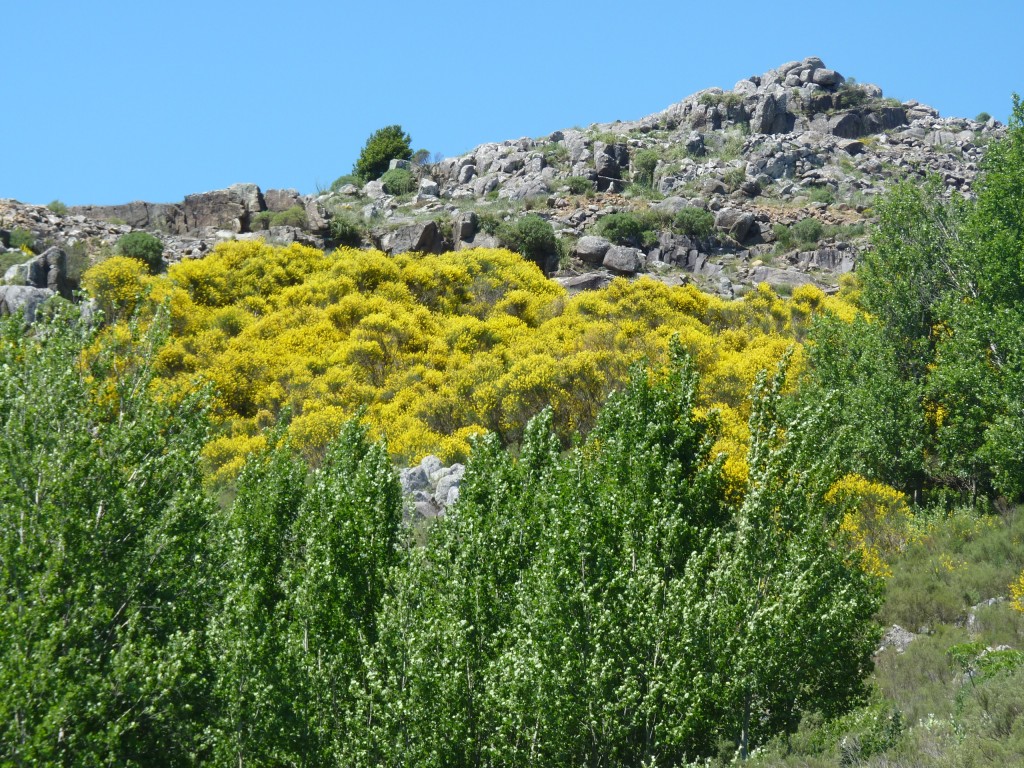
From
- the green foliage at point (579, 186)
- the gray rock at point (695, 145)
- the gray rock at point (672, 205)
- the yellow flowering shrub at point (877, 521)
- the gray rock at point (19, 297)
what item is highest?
the gray rock at point (695, 145)

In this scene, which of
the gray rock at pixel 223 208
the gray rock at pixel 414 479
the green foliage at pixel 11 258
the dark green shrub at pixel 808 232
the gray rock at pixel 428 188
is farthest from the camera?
the gray rock at pixel 428 188

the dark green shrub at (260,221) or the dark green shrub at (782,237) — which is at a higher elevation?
the dark green shrub at (260,221)

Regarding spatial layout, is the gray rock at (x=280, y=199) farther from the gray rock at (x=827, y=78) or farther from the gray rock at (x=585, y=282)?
the gray rock at (x=827, y=78)

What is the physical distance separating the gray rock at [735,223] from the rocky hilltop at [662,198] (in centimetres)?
12

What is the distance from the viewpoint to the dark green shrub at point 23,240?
4000 centimetres

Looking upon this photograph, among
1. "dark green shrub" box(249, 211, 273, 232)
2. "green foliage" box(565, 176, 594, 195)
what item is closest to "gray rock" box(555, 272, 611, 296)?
"dark green shrub" box(249, 211, 273, 232)

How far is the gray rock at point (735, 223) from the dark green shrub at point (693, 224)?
119 centimetres

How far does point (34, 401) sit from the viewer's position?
38.0 ft

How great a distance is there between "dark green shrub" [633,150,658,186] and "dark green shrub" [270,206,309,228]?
2511 centimetres

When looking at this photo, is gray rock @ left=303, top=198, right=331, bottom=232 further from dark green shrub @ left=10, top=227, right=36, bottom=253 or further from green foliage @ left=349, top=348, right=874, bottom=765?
green foliage @ left=349, top=348, right=874, bottom=765

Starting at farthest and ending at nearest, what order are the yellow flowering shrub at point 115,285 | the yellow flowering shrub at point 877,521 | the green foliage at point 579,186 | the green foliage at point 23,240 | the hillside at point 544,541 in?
the green foliage at point 579,186 < the green foliage at point 23,240 < the yellow flowering shrub at point 115,285 < the yellow flowering shrub at point 877,521 < the hillside at point 544,541

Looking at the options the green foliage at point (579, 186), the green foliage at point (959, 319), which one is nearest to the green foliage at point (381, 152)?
the green foliage at point (579, 186)

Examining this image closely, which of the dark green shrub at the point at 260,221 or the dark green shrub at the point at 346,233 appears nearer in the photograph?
the dark green shrub at the point at 346,233

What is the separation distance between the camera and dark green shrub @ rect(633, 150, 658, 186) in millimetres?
62094
